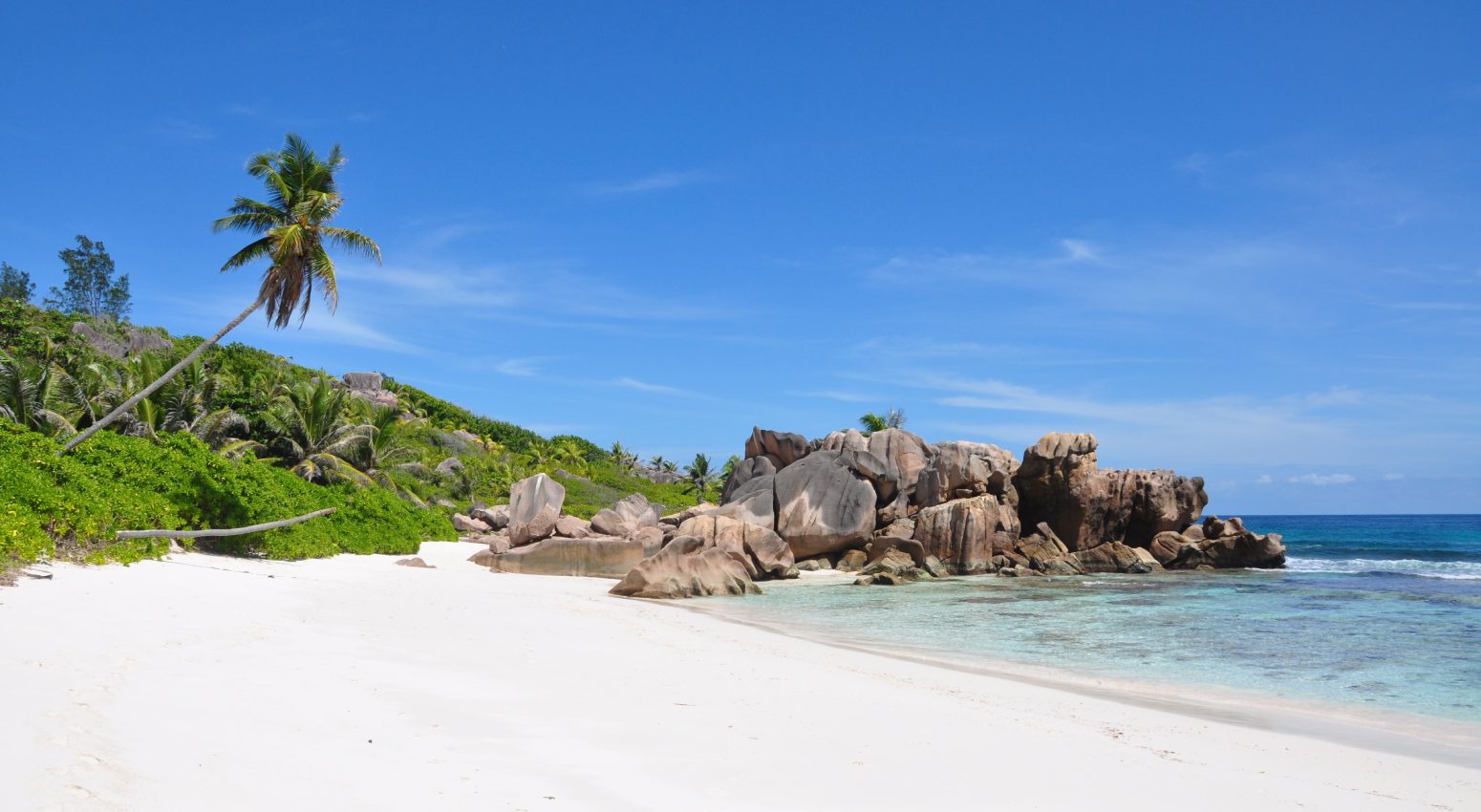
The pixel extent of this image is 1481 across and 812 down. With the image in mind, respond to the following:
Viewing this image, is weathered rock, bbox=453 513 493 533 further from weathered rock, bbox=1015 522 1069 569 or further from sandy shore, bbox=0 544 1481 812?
sandy shore, bbox=0 544 1481 812

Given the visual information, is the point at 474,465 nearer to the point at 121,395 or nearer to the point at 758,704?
the point at 121,395

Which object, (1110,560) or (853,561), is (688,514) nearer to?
(853,561)

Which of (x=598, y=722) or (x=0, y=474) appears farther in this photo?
(x=0, y=474)

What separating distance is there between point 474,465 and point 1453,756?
56141 millimetres

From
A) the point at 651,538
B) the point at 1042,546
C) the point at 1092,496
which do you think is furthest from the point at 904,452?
the point at 651,538

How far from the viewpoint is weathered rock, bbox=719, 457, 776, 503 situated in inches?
1654

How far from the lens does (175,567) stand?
13695 mm

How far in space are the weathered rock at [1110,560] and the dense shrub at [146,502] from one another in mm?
28957

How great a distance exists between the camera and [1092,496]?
40.6 meters

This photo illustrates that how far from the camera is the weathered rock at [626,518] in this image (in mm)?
33875

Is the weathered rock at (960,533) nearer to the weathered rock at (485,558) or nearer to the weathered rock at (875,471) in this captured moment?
the weathered rock at (875,471)

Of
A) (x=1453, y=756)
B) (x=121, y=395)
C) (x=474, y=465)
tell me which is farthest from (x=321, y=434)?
(x=1453, y=756)

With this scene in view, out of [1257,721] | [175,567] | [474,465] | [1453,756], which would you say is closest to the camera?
[1453,756]

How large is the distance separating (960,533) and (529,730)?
1253 inches
